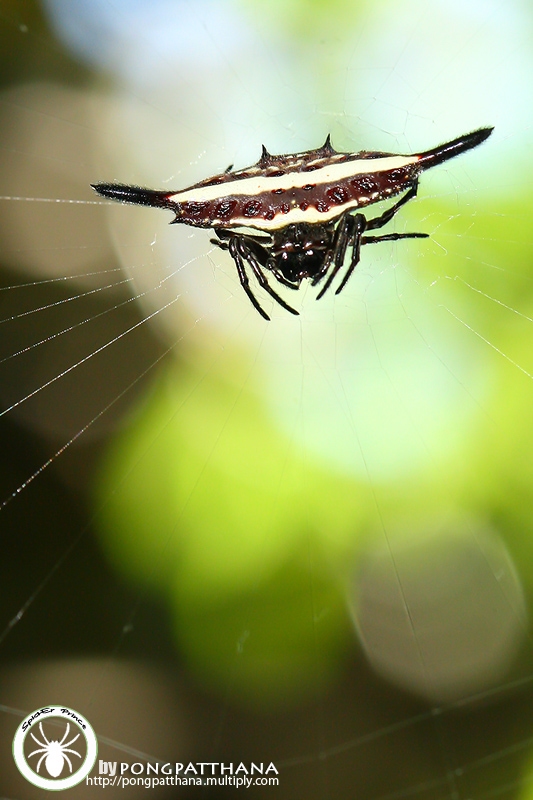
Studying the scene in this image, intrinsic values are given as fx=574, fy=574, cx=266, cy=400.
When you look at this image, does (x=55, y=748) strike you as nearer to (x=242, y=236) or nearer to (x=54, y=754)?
(x=54, y=754)

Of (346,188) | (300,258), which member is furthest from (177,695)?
(346,188)

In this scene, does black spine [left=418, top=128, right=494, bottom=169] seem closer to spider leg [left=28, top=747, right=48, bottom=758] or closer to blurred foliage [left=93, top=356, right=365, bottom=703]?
blurred foliage [left=93, top=356, right=365, bottom=703]

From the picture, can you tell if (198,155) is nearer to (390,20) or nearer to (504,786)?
(390,20)

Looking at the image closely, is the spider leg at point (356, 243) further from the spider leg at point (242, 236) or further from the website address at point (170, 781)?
the website address at point (170, 781)

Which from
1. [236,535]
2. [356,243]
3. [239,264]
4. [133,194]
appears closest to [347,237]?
[356,243]

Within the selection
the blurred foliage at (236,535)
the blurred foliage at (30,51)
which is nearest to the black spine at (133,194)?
the blurred foliage at (236,535)

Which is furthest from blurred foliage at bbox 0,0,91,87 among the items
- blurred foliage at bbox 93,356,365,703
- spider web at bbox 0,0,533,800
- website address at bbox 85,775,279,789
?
website address at bbox 85,775,279,789
